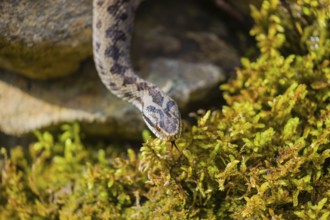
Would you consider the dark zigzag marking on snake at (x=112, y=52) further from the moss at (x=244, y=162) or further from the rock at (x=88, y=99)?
the moss at (x=244, y=162)

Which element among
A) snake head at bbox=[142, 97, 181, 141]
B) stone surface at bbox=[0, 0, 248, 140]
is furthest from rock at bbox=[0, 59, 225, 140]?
snake head at bbox=[142, 97, 181, 141]

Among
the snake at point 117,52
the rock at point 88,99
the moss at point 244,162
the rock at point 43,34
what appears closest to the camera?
the moss at point 244,162

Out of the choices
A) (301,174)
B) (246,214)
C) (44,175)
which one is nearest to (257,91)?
(301,174)

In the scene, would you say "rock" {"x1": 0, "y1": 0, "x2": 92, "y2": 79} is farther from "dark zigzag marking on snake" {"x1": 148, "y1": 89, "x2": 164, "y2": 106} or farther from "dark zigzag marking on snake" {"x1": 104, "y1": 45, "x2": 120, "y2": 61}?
"dark zigzag marking on snake" {"x1": 148, "y1": 89, "x2": 164, "y2": 106}

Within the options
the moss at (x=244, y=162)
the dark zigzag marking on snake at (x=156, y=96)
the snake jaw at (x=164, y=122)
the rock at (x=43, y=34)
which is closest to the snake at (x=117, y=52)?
the dark zigzag marking on snake at (x=156, y=96)

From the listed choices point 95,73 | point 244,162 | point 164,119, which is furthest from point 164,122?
point 95,73

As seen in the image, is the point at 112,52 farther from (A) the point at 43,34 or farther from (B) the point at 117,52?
(A) the point at 43,34
